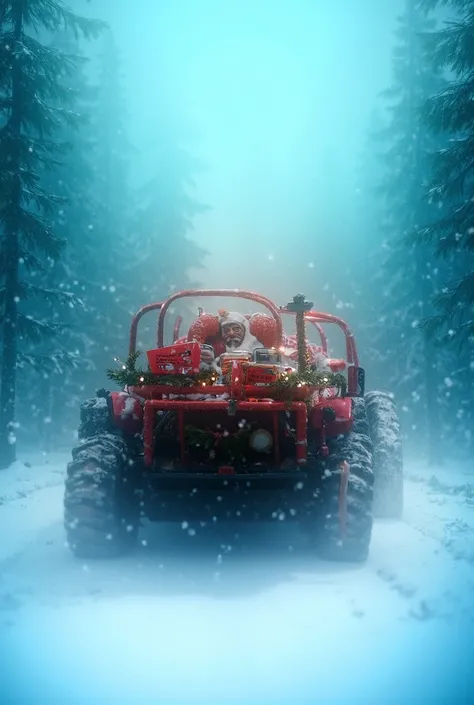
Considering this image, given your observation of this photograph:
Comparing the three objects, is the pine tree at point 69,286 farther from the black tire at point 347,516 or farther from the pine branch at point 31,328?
the black tire at point 347,516

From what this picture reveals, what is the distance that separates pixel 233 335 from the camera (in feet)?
24.6

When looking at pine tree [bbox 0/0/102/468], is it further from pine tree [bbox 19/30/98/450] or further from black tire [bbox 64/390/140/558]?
black tire [bbox 64/390/140/558]

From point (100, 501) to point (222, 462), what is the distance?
1.31 meters

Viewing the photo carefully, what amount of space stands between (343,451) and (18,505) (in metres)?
5.33

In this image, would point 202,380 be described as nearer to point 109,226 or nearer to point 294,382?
point 294,382

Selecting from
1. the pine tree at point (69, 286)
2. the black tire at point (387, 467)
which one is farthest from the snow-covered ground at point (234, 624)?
the pine tree at point (69, 286)

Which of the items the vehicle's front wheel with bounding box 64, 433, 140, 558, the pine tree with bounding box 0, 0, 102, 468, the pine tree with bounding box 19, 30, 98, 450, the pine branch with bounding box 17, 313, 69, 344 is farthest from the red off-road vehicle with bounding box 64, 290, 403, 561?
the pine tree with bounding box 19, 30, 98, 450

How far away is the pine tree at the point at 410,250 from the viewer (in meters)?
17.1

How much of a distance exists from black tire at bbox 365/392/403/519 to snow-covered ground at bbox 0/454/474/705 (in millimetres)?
1411

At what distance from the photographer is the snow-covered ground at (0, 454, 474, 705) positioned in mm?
3154

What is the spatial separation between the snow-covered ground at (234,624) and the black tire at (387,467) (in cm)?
141

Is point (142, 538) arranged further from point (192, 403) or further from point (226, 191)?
point (226, 191)

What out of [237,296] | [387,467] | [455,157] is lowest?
[387,467]

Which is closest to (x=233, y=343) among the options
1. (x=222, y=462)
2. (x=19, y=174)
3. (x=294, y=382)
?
(x=222, y=462)
